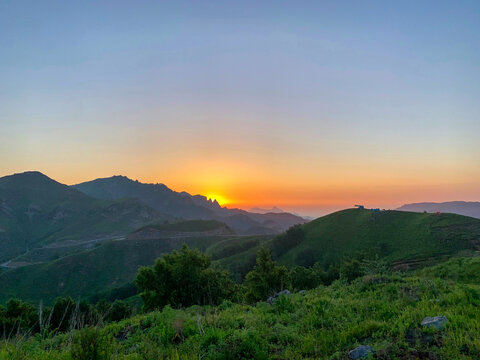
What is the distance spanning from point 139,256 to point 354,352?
17005 centimetres

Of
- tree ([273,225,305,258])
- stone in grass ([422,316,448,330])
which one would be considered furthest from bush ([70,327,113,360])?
tree ([273,225,305,258])

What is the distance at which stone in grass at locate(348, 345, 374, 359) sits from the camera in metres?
7.67

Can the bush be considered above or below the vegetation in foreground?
above

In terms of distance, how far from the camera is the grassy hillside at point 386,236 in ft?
235

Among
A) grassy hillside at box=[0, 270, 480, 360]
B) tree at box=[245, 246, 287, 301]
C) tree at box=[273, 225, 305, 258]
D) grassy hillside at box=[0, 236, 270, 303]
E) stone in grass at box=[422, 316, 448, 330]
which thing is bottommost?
grassy hillside at box=[0, 236, 270, 303]

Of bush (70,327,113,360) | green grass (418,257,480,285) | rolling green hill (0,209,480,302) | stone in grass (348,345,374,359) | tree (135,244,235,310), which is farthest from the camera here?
rolling green hill (0,209,480,302)

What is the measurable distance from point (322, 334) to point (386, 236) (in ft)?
324

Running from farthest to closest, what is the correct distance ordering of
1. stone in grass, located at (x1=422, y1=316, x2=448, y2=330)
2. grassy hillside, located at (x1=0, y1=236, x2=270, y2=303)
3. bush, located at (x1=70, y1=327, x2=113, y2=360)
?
grassy hillside, located at (x1=0, y1=236, x2=270, y2=303), stone in grass, located at (x1=422, y1=316, x2=448, y2=330), bush, located at (x1=70, y1=327, x2=113, y2=360)

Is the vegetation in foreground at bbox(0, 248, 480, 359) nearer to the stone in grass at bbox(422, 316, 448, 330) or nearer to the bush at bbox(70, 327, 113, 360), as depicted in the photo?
the bush at bbox(70, 327, 113, 360)

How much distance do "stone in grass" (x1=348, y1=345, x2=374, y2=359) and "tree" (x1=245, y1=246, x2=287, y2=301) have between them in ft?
96.9

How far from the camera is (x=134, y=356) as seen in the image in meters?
8.65

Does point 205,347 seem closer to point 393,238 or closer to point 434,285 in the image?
point 434,285

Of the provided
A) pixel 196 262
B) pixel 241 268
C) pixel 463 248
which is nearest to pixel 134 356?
pixel 196 262

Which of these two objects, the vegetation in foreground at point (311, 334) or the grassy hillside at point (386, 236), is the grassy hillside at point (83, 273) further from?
the vegetation in foreground at point (311, 334)
